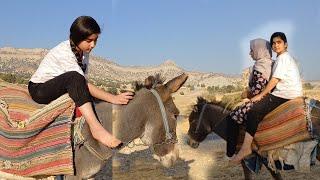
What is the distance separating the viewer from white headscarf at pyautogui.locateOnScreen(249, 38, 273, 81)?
7.79 metres

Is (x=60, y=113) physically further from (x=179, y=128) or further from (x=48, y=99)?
(x=179, y=128)

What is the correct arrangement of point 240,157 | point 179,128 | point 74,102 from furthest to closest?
point 179,128 < point 240,157 < point 74,102

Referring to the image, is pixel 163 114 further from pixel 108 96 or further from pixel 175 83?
pixel 108 96

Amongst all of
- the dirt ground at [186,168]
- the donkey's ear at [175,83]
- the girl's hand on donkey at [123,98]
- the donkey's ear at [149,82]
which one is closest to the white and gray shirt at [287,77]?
the donkey's ear at [175,83]

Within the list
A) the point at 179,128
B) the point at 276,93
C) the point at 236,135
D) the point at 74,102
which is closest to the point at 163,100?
the point at 74,102

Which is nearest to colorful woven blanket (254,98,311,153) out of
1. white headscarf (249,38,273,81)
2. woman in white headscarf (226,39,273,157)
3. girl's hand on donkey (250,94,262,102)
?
girl's hand on donkey (250,94,262,102)

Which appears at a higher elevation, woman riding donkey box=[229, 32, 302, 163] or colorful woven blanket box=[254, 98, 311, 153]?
woman riding donkey box=[229, 32, 302, 163]

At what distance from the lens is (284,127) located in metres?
7.51

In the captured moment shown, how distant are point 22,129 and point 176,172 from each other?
24.3 ft

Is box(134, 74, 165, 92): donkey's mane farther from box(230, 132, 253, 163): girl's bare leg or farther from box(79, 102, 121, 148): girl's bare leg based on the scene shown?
box(230, 132, 253, 163): girl's bare leg

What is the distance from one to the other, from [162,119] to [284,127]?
316 cm

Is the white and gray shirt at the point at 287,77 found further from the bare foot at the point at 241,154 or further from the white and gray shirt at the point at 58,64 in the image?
the white and gray shirt at the point at 58,64

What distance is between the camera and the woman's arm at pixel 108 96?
4832 millimetres

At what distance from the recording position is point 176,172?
1169 cm
